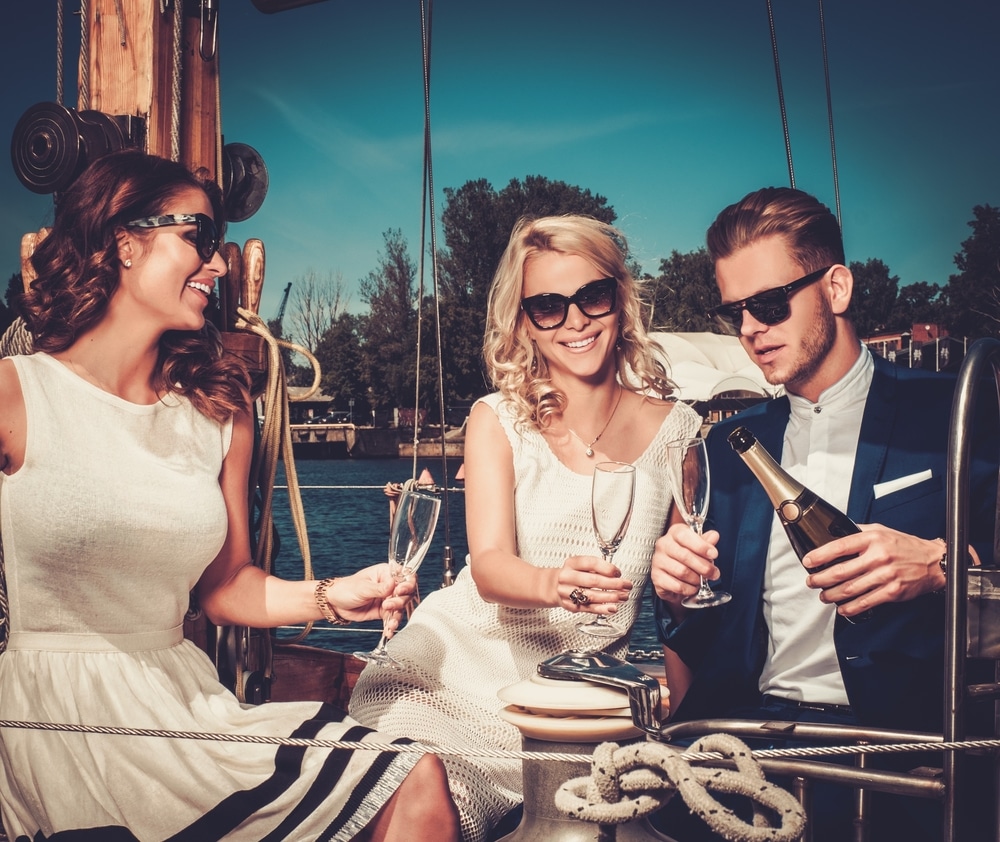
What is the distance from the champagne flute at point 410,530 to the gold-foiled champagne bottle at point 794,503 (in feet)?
2.20

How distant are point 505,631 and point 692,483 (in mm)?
899

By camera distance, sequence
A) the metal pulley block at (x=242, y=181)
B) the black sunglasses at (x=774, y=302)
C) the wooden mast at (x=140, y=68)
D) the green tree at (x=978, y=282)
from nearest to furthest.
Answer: the black sunglasses at (x=774, y=302) → the wooden mast at (x=140, y=68) → the metal pulley block at (x=242, y=181) → the green tree at (x=978, y=282)

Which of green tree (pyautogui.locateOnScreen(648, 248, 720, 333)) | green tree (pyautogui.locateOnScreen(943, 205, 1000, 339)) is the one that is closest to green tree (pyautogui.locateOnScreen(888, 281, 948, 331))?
green tree (pyautogui.locateOnScreen(943, 205, 1000, 339))

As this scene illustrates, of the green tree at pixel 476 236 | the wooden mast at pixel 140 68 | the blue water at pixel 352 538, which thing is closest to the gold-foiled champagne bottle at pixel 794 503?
the wooden mast at pixel 140 68

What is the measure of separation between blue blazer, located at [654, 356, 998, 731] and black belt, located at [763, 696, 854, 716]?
0.17 ft

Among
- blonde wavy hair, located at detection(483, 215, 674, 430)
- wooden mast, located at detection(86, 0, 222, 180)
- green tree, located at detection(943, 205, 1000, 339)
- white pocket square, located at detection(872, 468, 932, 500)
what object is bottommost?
white pocket square, located at detection(872, 468, 932, 500)

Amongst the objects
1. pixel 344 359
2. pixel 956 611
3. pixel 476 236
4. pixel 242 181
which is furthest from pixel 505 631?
pixel 344 359

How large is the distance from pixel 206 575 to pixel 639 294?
64.2 inches

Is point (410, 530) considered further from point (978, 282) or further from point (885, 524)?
point (978, 282)

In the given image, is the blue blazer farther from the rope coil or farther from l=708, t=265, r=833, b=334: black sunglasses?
the rope coil

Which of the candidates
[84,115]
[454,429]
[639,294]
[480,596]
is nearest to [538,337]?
[639,294]

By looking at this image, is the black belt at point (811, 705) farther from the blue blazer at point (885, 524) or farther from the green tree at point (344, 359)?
the green tree at point (344, 359)

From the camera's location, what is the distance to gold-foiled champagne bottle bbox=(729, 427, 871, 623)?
1967 millimetres

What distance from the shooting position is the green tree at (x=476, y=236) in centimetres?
4478
